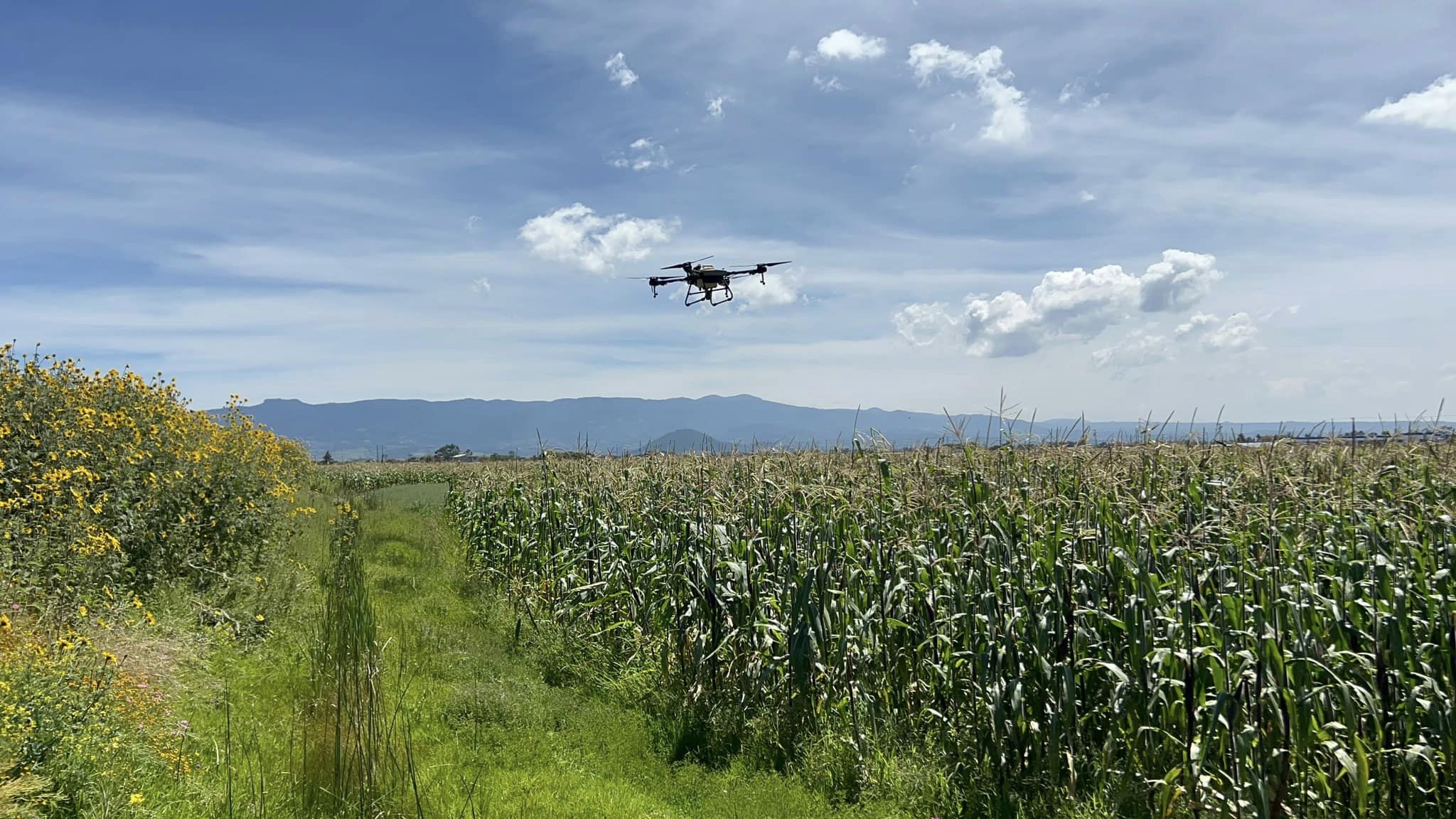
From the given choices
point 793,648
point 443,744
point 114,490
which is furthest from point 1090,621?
point 114,490

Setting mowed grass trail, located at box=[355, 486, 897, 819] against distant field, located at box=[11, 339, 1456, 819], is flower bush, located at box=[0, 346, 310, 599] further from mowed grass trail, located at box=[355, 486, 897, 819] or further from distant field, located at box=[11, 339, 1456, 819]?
mowed grass trail, located at box=[355, 486, 897, 819]

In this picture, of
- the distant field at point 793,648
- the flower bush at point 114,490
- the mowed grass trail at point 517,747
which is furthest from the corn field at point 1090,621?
the flower bush at point 114,490

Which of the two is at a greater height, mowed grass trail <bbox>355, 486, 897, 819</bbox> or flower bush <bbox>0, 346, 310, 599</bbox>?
flower bush <bbox>0, 346, 310, 599</bbox>

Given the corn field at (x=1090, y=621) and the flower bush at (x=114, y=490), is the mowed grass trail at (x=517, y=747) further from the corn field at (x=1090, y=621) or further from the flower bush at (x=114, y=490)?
the flower bush at (x=114, y=490)

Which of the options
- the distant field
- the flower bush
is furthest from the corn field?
the flower bush

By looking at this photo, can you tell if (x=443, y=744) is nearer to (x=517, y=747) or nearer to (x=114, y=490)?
(x=517, y=747)
